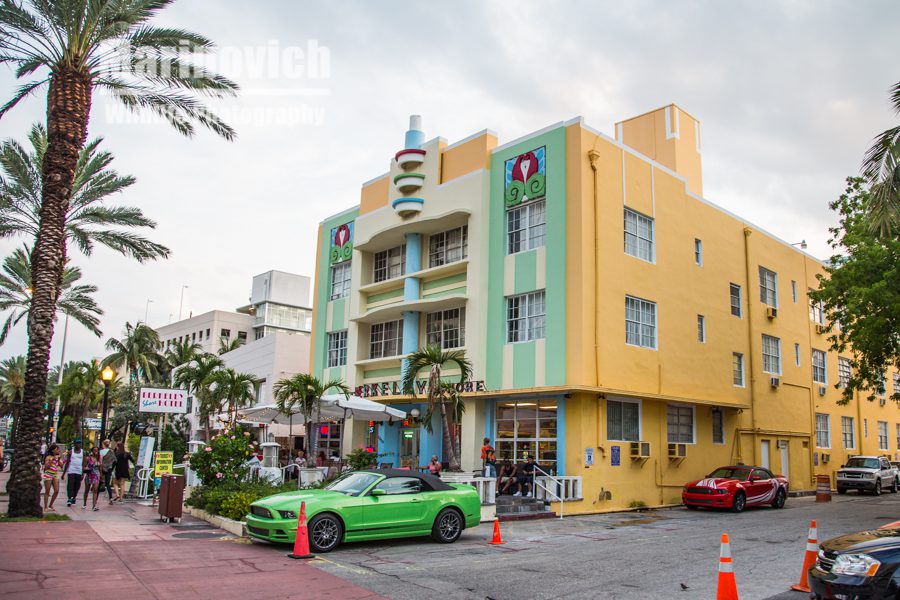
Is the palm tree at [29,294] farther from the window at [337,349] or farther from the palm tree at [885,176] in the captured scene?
the palm tree at [885,176]

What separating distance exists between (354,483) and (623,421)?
1159 centimetres

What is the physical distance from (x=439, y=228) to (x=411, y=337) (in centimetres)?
417

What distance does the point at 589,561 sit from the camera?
12508mm

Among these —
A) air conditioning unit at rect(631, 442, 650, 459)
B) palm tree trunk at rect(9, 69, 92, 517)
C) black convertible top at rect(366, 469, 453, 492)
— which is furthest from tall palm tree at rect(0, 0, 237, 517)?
air conditioning unit at rect(631, 442, 650, 459)

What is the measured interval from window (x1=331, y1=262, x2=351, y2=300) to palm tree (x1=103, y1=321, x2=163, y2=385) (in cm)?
2759

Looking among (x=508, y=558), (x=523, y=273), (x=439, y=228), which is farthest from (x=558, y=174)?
(x=508, y=558)

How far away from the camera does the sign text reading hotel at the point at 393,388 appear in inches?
931

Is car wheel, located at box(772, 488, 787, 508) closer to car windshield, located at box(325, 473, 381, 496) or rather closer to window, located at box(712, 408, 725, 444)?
window, located at box(712, 408, 725, 444)

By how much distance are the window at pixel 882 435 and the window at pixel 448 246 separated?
27.6 meters

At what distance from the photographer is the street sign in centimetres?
2236

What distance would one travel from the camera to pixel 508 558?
→ 12.8 meters

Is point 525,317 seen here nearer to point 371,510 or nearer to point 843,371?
point 371,510

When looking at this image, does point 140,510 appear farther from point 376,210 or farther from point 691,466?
point 691,466

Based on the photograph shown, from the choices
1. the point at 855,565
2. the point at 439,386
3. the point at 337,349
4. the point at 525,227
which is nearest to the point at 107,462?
the point at 439,386
